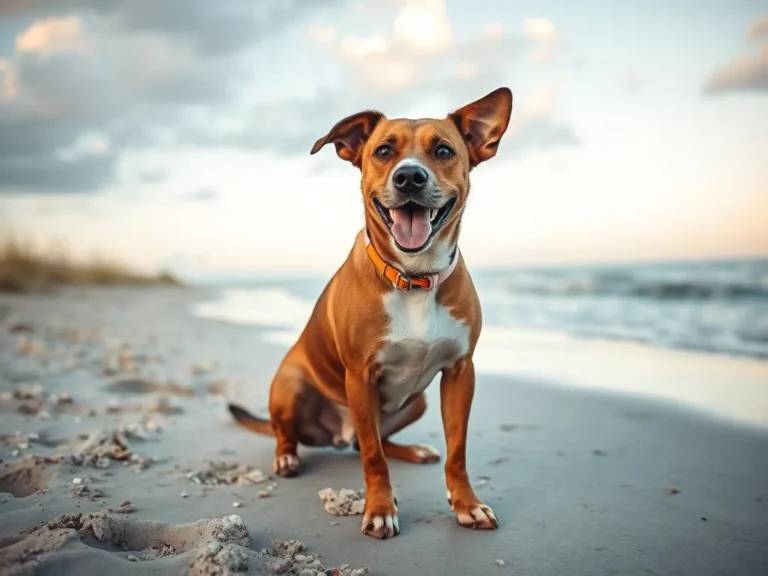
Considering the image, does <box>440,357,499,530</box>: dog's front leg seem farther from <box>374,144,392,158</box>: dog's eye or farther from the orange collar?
<box>374,144,392,158</box>: dog's eye

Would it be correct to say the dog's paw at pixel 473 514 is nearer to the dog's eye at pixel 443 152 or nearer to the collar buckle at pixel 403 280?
the collar buckle at pixel 403 280

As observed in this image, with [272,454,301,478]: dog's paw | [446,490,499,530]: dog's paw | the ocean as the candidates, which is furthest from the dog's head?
the ocean

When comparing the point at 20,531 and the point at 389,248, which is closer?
the point at 20,531

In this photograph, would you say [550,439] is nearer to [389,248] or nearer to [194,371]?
[389,248]

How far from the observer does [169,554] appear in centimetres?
230

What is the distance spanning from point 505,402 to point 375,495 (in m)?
2.37

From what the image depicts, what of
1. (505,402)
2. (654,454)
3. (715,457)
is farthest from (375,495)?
(505,402)

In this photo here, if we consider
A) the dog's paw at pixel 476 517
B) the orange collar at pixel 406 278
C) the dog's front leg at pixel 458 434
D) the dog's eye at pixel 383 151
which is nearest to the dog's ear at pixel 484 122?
the dog's eye at pixel 383 151

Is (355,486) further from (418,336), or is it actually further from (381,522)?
(418,336)

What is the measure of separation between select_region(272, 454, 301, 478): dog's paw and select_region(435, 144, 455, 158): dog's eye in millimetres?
1813

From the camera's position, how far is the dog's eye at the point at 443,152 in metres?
3.02

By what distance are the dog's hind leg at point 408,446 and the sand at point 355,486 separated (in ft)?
0.30

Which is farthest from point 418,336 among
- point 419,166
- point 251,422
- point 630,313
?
point 630,313

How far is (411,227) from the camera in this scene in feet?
9.27
